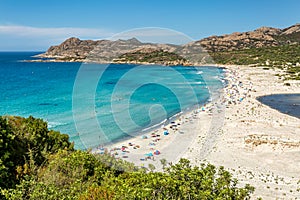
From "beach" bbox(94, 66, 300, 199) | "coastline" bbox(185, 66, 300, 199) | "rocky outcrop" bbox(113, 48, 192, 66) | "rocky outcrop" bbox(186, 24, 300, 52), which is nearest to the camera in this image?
"coastline" bbox(185, 66, 300, 199)

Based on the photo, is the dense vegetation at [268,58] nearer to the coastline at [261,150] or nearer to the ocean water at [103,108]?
the ocean water at [103,108]

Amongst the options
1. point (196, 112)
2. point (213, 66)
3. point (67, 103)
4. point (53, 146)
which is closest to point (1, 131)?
point (53, 146)

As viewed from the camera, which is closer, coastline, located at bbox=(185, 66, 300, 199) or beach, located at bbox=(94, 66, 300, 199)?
coastline, located at bbox=(185, 66, 300, 199)

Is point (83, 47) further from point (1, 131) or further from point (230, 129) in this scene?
point (1, 131)

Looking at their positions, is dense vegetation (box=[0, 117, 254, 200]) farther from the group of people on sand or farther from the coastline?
the group of people on sand

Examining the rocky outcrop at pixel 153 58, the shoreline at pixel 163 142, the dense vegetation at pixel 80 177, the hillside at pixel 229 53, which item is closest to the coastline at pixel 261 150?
the shoreline at pixel 163 142

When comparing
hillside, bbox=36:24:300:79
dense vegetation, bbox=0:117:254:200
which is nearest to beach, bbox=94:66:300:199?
dense vegetation, bbox=0:117:254:200
